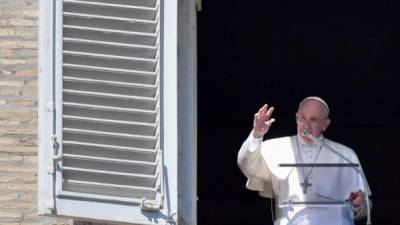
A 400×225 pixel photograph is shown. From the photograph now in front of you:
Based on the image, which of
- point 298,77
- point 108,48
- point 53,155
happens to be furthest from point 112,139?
point 298,77

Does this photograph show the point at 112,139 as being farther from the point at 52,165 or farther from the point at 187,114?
the point at 187,114

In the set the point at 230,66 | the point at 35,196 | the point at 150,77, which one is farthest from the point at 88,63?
the point at 230,66

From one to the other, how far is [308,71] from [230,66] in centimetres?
44

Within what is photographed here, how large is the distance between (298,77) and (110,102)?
7.83ft

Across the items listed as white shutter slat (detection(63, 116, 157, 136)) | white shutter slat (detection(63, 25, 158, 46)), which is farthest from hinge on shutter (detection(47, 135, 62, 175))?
white shutter slat (detection(63, 25, 158, 46))

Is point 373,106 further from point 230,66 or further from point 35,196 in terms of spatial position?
point 35,196

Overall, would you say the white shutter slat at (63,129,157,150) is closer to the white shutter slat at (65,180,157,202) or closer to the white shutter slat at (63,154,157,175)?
the white shutter slat at (63,154,157,175)

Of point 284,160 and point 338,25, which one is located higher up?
point 338,25

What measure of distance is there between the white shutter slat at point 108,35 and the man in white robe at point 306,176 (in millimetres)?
624

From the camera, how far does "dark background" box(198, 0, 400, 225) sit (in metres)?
8.49

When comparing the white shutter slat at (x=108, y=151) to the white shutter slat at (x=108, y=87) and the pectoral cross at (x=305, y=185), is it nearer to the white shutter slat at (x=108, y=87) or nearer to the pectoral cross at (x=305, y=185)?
the white shutter slat at (x=108, y=87)

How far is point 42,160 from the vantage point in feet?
20.5

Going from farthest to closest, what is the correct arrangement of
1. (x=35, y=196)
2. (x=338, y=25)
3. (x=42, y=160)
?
(x=338, y=25)
(x=35, y=196)
(x=42, y=160)

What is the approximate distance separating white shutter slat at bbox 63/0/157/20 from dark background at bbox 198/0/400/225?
83.3 inches
